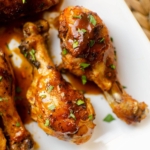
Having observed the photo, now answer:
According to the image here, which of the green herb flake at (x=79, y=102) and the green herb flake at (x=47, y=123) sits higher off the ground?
the green herb flake at (x=79, y=102)

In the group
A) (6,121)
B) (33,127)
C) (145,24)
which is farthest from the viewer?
(145,24)

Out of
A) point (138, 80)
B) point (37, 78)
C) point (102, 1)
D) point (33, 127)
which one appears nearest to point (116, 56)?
point (138, 80)

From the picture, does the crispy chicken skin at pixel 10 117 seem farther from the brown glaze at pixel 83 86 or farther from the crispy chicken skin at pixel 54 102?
the brown glaze at pixel 83 86

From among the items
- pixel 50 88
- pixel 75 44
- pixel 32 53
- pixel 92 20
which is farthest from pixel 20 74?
pixel 92 20

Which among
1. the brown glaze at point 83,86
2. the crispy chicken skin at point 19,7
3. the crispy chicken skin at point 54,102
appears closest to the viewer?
the crispy chicken skin at point 54,102

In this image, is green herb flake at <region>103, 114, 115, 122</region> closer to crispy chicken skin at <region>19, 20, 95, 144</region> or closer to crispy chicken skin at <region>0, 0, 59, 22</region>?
crispy chicken skin at <region>19, 20, 95, 144</region>

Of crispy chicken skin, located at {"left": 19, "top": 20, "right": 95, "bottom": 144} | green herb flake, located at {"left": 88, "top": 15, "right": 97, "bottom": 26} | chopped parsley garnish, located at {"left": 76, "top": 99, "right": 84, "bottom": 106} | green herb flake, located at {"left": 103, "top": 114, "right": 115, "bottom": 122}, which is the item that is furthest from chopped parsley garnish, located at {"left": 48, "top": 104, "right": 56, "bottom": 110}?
green herb flake, located at {"left": 88, "top": 15, "right": 97, "bottom": 26}

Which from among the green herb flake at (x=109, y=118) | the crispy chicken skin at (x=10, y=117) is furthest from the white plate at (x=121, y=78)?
the crispy chicken skin at (x=10, y=117)

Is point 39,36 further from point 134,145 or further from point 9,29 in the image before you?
point 134,145
